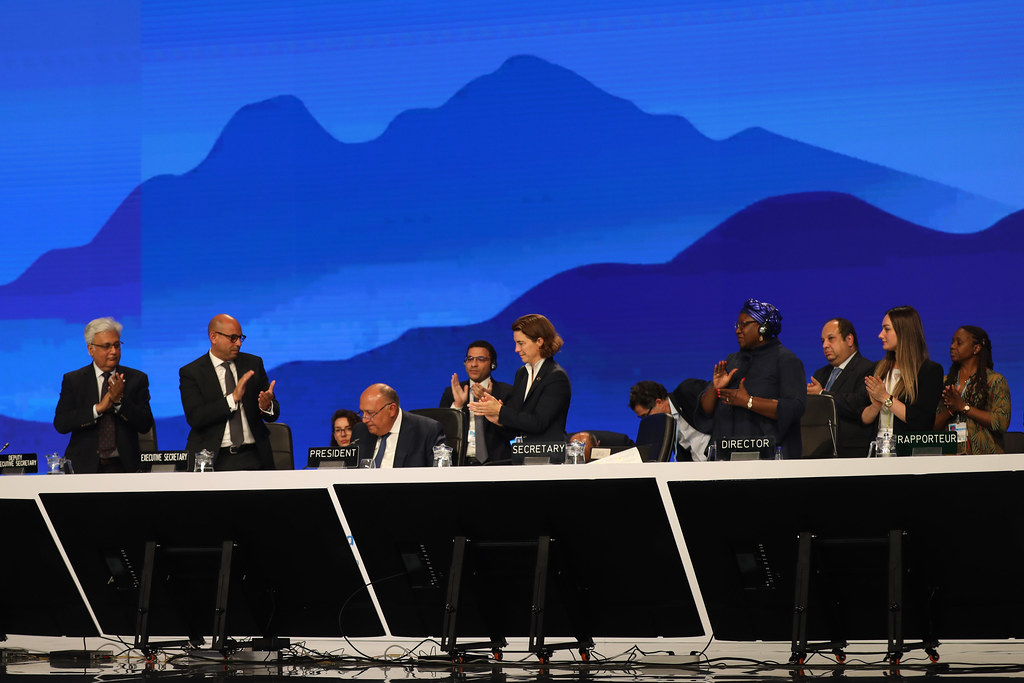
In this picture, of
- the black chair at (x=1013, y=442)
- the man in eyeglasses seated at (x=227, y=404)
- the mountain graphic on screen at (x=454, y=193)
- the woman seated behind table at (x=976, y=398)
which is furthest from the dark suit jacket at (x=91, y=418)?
the black chair at (x=1013, y=442)

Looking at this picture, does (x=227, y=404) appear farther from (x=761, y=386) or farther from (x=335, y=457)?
(x=761, y=386)

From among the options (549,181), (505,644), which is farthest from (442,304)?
(505,644)

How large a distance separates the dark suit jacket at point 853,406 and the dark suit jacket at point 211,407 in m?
2.33

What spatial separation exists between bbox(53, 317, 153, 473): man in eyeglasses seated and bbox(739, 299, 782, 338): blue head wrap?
2.61 m

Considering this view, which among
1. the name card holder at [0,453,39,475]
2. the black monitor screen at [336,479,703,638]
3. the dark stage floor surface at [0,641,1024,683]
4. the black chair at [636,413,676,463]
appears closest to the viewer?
the dark stage floor surface at [0,641,1024,683]

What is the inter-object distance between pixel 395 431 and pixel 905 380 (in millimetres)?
1859

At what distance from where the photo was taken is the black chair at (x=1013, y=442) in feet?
14.6

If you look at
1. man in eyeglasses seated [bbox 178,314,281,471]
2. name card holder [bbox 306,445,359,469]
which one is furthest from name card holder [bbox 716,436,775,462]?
man in eyeglasses seated [bbox 178,314,281,471]

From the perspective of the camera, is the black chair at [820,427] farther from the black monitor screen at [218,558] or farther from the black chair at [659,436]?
the black monitor screen at [218,558]

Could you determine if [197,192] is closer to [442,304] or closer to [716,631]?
[442,304]

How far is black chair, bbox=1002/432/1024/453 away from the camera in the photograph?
4.45 meters

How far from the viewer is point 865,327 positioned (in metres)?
6.52

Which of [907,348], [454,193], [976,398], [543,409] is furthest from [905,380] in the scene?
[454,193]

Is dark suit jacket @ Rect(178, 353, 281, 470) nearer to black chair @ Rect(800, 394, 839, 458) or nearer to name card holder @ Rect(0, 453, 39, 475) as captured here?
name card holder @ Rect(0, 453, 39, 475)
